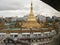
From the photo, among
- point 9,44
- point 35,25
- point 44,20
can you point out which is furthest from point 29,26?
point 9,44

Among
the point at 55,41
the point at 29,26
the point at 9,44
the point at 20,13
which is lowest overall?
the point at 9,44

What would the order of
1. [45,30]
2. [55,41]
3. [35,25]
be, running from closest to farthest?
[55,41], [45,30], [35,25]

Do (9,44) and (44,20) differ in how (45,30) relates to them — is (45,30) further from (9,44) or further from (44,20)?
(9,44)

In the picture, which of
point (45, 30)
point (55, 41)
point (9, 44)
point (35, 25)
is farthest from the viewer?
point (35, 25)

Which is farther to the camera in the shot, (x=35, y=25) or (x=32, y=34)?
(x=35, y=25)

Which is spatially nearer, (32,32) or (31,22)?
(32,32)

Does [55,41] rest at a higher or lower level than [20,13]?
higher

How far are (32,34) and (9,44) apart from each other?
811 mm

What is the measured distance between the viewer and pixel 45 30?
5.33m

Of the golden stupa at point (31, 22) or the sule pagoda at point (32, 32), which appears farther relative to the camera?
the golden stupa at point (31, 22)

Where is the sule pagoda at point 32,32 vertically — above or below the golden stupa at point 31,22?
below

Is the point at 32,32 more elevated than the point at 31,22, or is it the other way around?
the point at 31,22

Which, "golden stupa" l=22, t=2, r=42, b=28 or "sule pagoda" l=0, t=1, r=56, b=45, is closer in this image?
"sule pagoda" l=0, t=1, r=56, b=45

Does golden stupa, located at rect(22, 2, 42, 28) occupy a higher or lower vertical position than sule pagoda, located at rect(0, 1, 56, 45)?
higher
